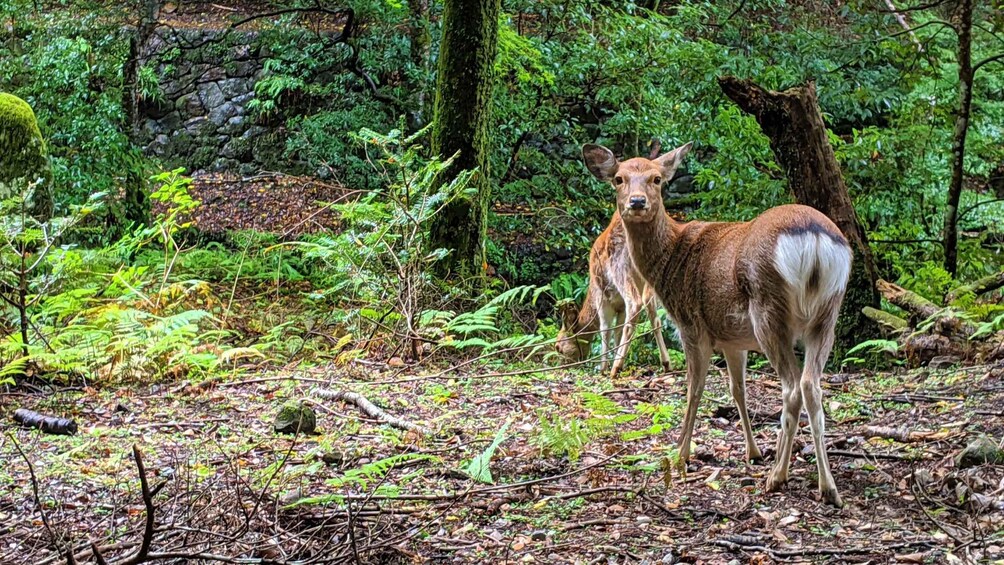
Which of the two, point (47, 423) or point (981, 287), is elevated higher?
point (981, 287)

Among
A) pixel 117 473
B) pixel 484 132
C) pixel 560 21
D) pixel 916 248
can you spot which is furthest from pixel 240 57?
pixel 117 473

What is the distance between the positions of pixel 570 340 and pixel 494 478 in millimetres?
4130

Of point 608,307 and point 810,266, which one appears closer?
point 810,266

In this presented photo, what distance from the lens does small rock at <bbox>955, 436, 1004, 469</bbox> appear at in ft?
14.0

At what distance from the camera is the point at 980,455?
14.0ft

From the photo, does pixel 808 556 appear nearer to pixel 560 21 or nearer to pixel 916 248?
pixel 916 248

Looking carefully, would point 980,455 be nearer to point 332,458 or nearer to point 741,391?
point 741,391

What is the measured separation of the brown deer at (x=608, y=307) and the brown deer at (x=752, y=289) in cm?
226

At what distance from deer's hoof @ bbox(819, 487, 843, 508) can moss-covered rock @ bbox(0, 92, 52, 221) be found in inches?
308

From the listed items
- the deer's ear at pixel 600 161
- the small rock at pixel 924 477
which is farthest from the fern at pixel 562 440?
the deer's ear at pixel 600 161

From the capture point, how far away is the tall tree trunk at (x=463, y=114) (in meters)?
8.84

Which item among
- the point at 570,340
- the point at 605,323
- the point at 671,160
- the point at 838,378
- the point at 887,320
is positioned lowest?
the point at 570,340

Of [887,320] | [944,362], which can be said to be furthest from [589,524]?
[887,320]

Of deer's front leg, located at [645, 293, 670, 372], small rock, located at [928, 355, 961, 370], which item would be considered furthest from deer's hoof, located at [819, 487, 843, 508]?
deer's front leg, located at [645, 293, 670, 372]
